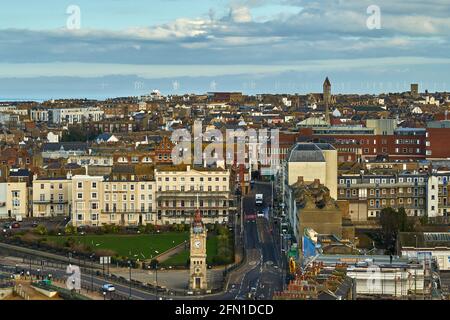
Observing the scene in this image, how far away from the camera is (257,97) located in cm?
11188

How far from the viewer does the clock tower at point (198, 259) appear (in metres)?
21.3

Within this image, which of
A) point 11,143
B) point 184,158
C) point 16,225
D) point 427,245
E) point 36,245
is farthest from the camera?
point 11,143

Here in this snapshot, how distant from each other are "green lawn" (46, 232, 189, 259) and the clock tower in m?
4.06

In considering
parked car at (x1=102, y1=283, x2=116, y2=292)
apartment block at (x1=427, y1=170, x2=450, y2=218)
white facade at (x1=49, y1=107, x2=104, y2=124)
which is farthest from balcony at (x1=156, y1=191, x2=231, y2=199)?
white facade at (x1=49, y1=107, x2=104, y2=124)

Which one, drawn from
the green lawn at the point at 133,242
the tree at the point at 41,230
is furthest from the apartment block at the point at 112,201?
the green lawn at the point at 133,242

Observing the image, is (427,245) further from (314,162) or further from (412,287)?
A: (314,162)

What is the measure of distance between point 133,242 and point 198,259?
7.07 m

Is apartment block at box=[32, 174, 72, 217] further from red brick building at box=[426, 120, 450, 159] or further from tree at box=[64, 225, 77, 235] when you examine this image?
red brick building at box=[426, 120, 450, 159]

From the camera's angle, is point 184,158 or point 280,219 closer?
point 280,219

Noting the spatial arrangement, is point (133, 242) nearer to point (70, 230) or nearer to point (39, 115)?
point (70, 230)

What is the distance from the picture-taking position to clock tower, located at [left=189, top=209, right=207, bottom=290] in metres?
21.3

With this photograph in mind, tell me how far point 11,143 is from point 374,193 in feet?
77.2
